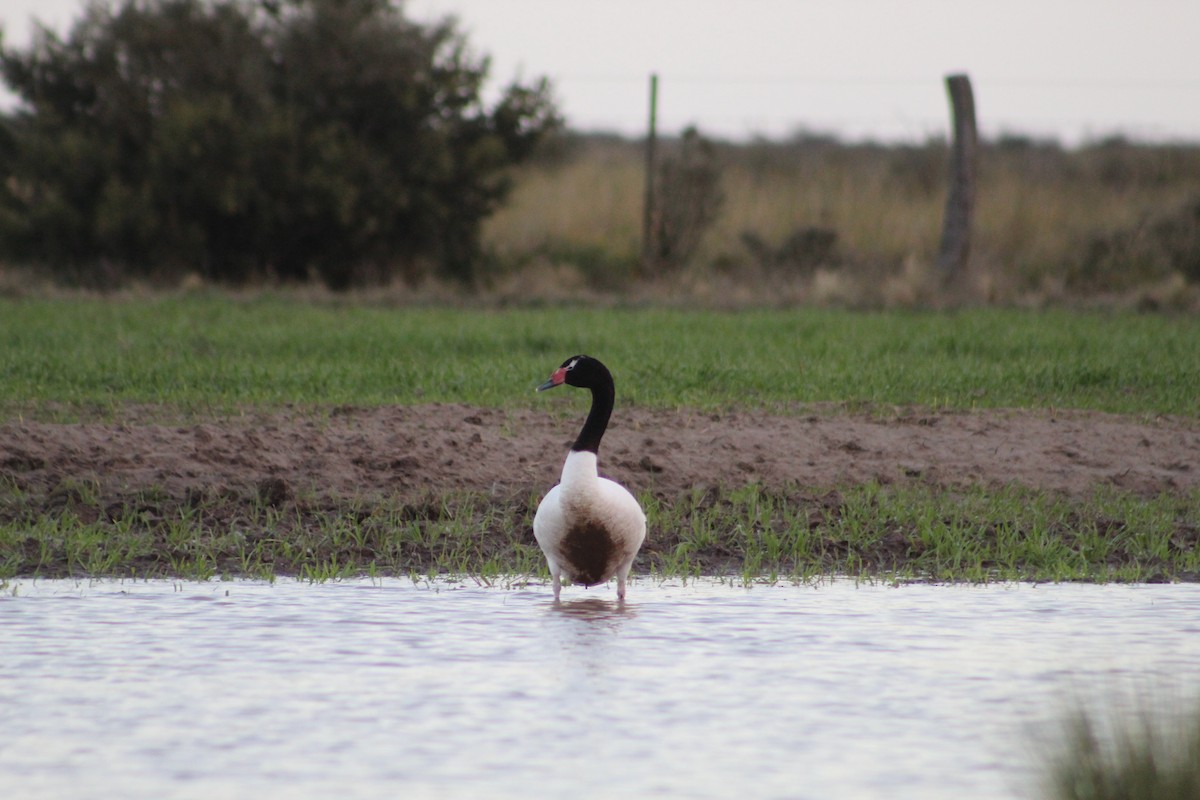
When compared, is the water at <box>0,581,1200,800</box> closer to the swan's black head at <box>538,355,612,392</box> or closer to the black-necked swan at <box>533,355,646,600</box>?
the black-necked swan at <box>533,355,646,600</box>

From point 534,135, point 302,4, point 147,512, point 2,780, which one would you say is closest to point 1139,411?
point 147,512

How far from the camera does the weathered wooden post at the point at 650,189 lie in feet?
72.0

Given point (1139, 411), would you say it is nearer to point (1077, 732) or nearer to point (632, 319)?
point (632, 319)

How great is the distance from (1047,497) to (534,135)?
576 inches

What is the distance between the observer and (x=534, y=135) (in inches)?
923

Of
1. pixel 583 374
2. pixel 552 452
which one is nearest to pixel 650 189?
pixel 552 452

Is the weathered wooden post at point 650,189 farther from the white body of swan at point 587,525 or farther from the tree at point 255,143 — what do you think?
the white body of swan at point 587,525

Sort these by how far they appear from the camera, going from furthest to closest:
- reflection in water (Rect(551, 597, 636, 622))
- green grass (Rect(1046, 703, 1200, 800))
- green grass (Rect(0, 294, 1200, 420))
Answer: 1. green grass (Rect(0, 294, 1200, 420))
2. reflection in water (Rect(551, 597, 636, 622))
3. green grass (Rect(1046, 703, 1200, 800))

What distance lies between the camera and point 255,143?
21.8m

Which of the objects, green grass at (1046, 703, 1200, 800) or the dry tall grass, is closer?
green grass at (1046, 703, 1200, 800)

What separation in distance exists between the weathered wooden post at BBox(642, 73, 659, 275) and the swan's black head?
13.8 meters

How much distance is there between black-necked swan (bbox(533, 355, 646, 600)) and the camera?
24.4ft

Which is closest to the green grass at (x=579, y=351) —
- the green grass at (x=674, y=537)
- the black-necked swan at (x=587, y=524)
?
the green grass at (x=674, y=537)

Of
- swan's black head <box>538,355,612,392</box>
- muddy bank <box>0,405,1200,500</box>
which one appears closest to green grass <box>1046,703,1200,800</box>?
swan's black head <box>538,355,612,392</box>
